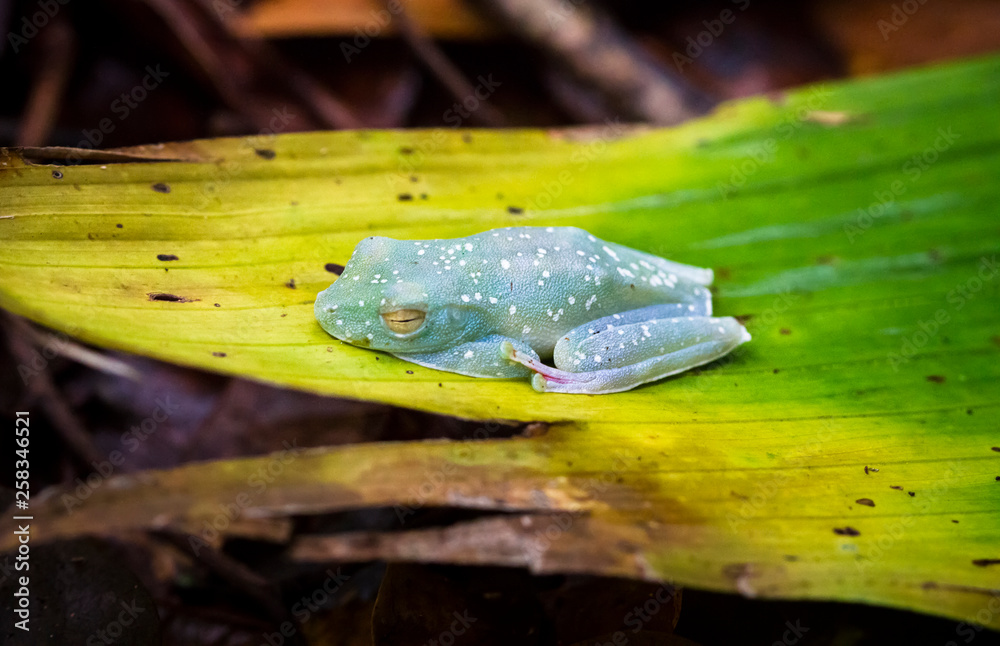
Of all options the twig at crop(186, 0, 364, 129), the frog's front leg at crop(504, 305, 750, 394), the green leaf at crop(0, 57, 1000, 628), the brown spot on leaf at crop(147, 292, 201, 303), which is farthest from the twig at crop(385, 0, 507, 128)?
the brown spot on leaf at crop(147, 292, 201, 303)

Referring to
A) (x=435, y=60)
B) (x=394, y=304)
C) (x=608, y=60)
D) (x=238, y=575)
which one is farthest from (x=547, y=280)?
(x=608, y=60)

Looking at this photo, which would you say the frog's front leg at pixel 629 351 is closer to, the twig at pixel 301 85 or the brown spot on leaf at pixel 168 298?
the brown spot on leaf at pixel 168 298

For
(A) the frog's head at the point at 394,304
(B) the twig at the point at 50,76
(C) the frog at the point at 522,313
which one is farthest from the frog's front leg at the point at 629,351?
(B) the twig at the point at 50,76

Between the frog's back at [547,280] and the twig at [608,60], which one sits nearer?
the frog's back at [547,280]

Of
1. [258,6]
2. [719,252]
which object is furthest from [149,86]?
[719,252]

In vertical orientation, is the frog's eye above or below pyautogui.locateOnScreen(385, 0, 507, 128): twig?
below

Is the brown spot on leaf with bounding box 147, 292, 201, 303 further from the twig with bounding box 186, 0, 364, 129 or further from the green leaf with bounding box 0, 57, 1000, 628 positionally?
the twig with bounding box 186, 0, 364, 129
